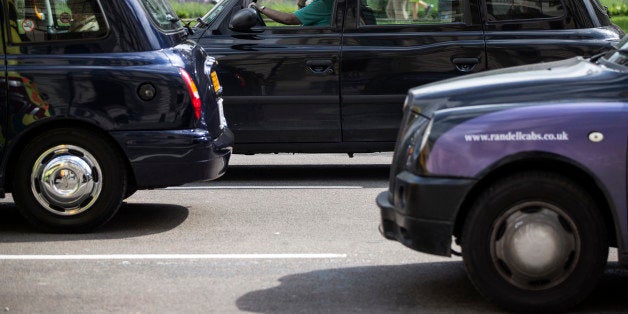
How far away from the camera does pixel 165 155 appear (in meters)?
8.01

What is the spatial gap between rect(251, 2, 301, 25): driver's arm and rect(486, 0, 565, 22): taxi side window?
160 cm

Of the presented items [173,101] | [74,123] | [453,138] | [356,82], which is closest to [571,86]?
[453,138]

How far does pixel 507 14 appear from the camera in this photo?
408 inches

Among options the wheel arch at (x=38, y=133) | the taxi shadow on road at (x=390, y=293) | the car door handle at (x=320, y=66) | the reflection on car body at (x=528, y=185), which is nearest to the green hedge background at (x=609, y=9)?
the car door handle at (x=320, y=66)

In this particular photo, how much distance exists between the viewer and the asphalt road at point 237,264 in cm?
605

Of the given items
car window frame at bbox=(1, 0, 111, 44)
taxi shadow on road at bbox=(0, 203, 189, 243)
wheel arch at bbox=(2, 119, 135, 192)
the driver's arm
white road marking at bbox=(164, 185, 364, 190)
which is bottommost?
white road marking at bbox=(164, 185, 364, 190)

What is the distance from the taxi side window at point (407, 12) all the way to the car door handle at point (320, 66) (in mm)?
537

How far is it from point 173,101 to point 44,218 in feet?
3.62

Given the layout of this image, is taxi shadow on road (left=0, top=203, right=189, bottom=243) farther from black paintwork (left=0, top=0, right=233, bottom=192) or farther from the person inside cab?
the person inside cab

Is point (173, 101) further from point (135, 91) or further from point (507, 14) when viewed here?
point (507, 14)

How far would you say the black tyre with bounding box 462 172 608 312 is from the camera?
18.3 ft

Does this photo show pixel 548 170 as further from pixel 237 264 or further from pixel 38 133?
pixel 38 133

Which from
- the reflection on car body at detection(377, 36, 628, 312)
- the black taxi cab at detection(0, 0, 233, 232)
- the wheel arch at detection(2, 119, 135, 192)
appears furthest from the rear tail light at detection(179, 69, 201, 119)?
the reflection on car body at detection(377, 36, 628, 312)

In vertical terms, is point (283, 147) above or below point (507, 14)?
below
